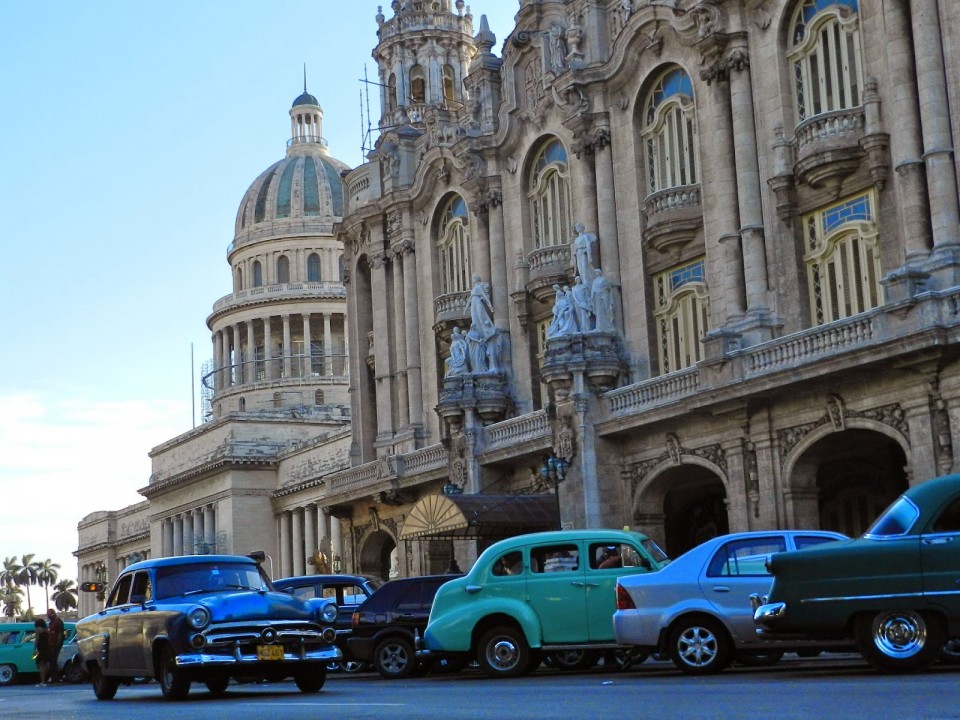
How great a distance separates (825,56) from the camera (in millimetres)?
32844

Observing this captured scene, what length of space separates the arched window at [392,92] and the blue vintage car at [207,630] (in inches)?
1488

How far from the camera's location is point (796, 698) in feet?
41.7

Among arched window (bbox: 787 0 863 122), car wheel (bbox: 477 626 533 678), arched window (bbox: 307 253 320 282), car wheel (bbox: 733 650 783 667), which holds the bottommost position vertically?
car wheel (bbox: 733 650 783 667)

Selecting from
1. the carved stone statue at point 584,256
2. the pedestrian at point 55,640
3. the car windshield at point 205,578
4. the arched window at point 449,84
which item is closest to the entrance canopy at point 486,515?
the carved stone statue at point 584,256

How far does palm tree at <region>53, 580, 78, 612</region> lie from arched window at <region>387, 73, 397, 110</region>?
107 m

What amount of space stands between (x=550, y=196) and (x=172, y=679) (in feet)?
85.4

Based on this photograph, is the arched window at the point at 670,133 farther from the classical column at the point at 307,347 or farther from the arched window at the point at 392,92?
the classical column at the point at 307,347

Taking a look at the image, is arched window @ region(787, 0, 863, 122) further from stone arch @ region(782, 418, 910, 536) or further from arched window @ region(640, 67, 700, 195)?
stone arch @ region(782, 418, 910, 536)

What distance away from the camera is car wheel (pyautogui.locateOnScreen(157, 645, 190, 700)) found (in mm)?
18719

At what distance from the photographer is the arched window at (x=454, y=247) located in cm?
4716

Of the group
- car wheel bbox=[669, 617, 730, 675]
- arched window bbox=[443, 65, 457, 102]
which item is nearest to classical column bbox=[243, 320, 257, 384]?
arched window bbox=[443, 65, 457, 102]

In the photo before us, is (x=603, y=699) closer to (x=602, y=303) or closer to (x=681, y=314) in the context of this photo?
(x=681, y=314)

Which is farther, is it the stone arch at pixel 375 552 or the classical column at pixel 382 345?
the stone arch at pixel 375 552

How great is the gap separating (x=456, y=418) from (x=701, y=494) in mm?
7231
